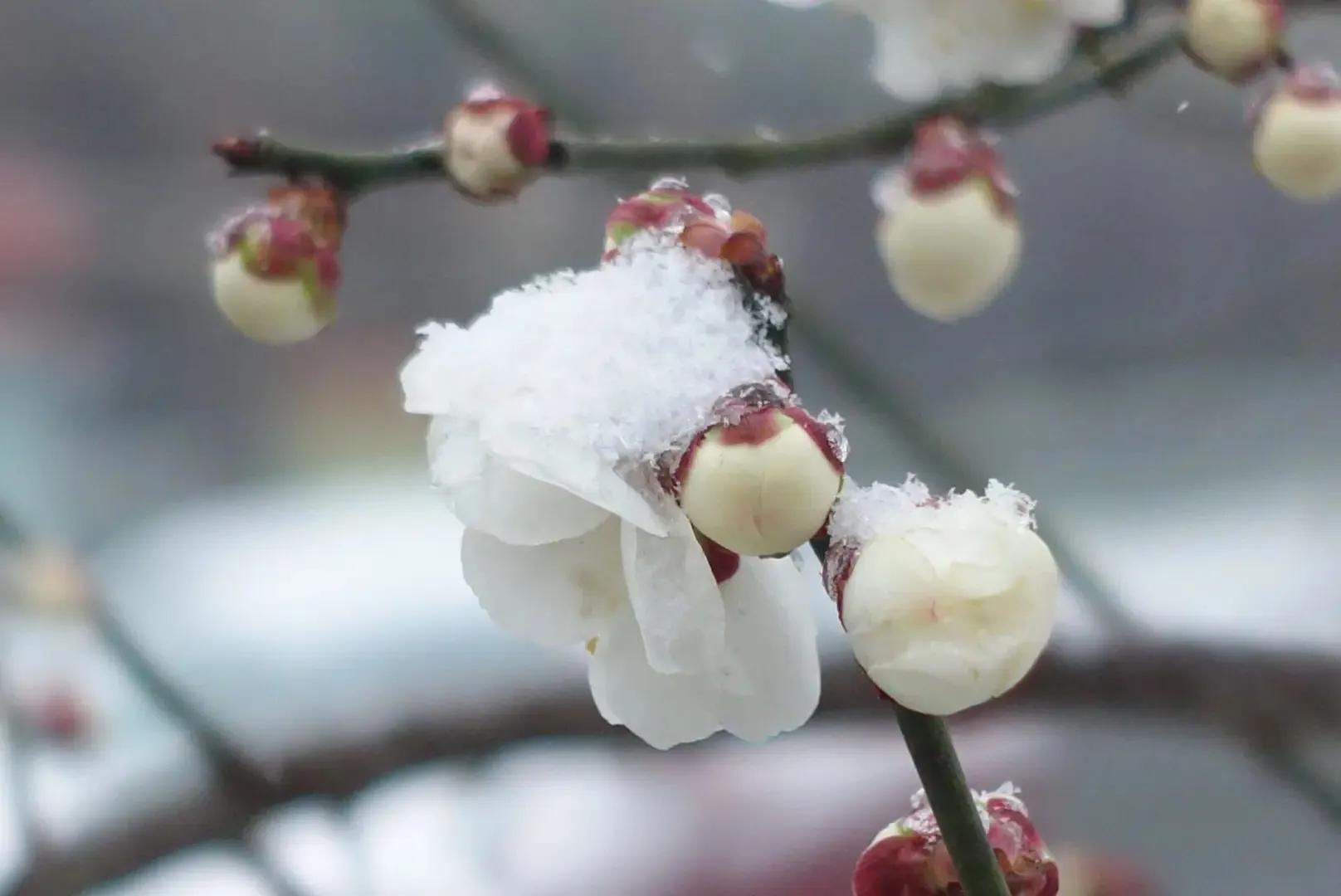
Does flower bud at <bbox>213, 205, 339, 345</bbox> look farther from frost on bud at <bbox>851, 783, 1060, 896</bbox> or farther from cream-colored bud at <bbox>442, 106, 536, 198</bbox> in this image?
frost on bud at <bbox>851, 783, 1060, 896</bbox>

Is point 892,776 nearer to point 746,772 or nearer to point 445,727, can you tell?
point 746,772

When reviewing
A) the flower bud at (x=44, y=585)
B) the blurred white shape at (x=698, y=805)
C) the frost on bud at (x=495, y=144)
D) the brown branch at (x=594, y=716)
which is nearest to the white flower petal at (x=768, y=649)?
the frost on bud at (x=495, y=144)

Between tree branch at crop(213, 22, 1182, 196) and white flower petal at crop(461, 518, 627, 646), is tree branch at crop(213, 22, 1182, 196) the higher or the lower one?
the higher one

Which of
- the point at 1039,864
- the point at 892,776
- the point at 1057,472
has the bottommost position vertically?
the point at 1039,864

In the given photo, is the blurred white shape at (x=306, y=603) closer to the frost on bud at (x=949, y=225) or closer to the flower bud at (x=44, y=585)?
the flower bud at (x=44, y=585)

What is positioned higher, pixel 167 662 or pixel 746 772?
pixel 167 662

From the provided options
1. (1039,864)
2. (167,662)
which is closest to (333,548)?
(167,662)

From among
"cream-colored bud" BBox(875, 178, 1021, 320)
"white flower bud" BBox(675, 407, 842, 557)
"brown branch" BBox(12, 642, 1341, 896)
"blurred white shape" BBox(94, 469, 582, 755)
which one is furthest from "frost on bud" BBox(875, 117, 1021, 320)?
"blurred white shape" BBox(94, 469, 582, 755)

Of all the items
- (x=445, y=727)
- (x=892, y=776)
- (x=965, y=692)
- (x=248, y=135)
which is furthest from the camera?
(x=892, y=776)
